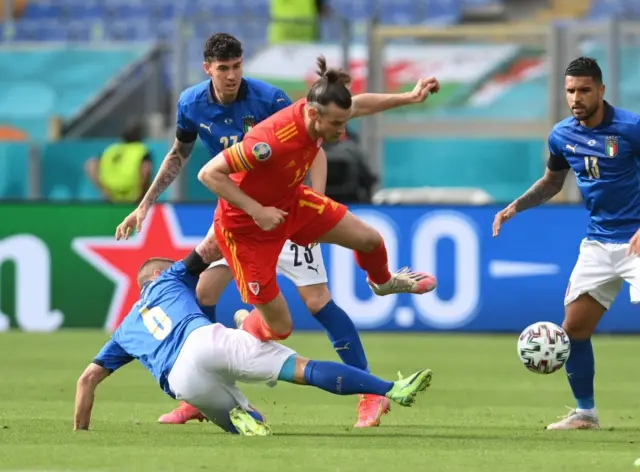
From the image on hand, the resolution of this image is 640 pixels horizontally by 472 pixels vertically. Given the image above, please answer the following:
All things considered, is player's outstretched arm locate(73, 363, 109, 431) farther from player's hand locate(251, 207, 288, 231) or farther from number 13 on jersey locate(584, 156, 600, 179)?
number 13 on jersey locate(584, 156, 600, 179)

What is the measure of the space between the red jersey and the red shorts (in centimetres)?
18

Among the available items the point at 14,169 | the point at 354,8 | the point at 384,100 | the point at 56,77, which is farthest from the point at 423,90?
the point at 354,8

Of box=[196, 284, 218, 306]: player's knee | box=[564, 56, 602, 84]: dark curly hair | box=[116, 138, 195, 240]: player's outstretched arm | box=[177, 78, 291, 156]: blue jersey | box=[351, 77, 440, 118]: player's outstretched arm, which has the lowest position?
box=[196, 284, 218, 306]: player's knee

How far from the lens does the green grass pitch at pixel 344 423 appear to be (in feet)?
23.6

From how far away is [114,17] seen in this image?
27.7m

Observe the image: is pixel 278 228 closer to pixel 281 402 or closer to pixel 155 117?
pixel 281 402

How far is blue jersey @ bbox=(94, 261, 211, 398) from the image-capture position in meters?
8.47

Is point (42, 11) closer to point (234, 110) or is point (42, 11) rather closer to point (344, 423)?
point (234, 110)

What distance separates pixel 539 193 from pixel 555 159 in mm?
283

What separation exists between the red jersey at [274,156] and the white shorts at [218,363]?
802 mm

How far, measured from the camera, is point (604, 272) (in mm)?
9281

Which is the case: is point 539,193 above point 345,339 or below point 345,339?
above

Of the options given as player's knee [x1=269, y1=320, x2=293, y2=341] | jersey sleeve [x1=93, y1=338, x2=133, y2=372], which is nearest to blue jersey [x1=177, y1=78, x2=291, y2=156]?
player's knee [x1=269, y1=320, x2=293, y2=341]

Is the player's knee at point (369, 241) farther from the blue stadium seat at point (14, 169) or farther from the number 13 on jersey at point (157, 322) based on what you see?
the blue stadium seat at point (14, 169)
